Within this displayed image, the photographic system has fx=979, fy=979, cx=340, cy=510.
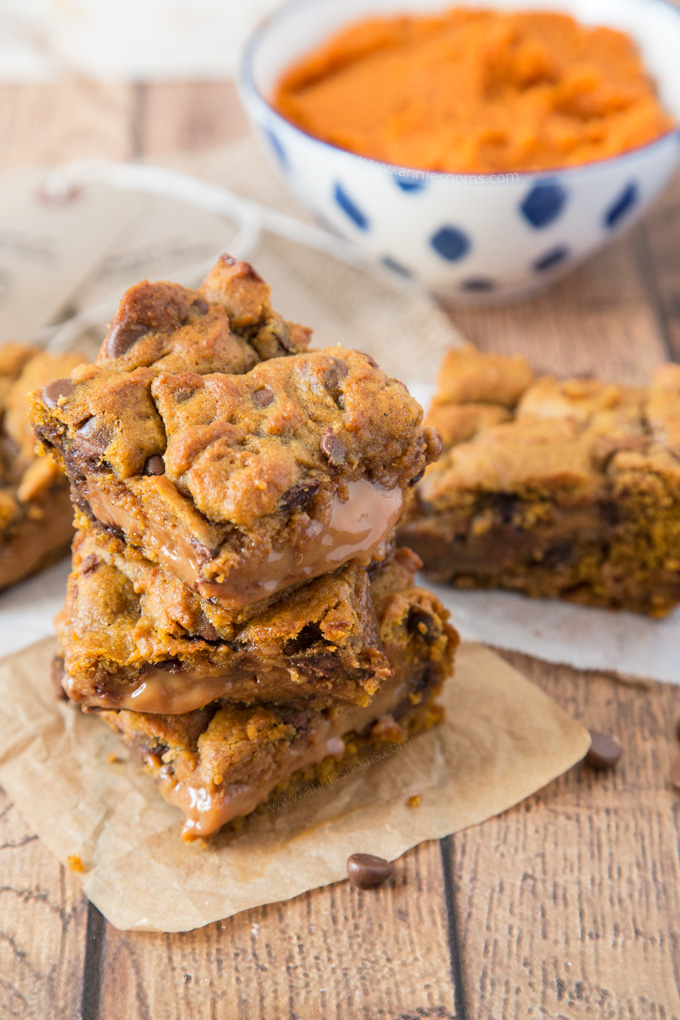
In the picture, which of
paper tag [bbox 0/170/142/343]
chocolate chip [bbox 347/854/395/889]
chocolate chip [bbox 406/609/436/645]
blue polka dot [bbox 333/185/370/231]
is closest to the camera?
chocolate chip [bbox 347/854/395/889]

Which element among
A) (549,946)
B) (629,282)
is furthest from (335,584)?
(629,282)

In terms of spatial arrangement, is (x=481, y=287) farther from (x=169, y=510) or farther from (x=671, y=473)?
(x=169, y=510)

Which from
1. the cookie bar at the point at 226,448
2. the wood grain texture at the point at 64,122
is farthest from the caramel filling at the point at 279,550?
the wood grain texture at the point at 64,122

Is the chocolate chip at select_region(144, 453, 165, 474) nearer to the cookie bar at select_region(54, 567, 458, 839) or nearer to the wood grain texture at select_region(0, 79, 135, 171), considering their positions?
the cookie bar at select_region(54, 567, 458, 839)

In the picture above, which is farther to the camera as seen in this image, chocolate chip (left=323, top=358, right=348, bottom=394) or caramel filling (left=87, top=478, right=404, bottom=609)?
chocolate chip (left=323, top=358, right=348, bottom=394)

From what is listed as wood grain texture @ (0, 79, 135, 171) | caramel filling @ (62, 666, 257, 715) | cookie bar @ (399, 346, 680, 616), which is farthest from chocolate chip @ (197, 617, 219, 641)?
wood grain texture @ (0, 79, 135, 171)
